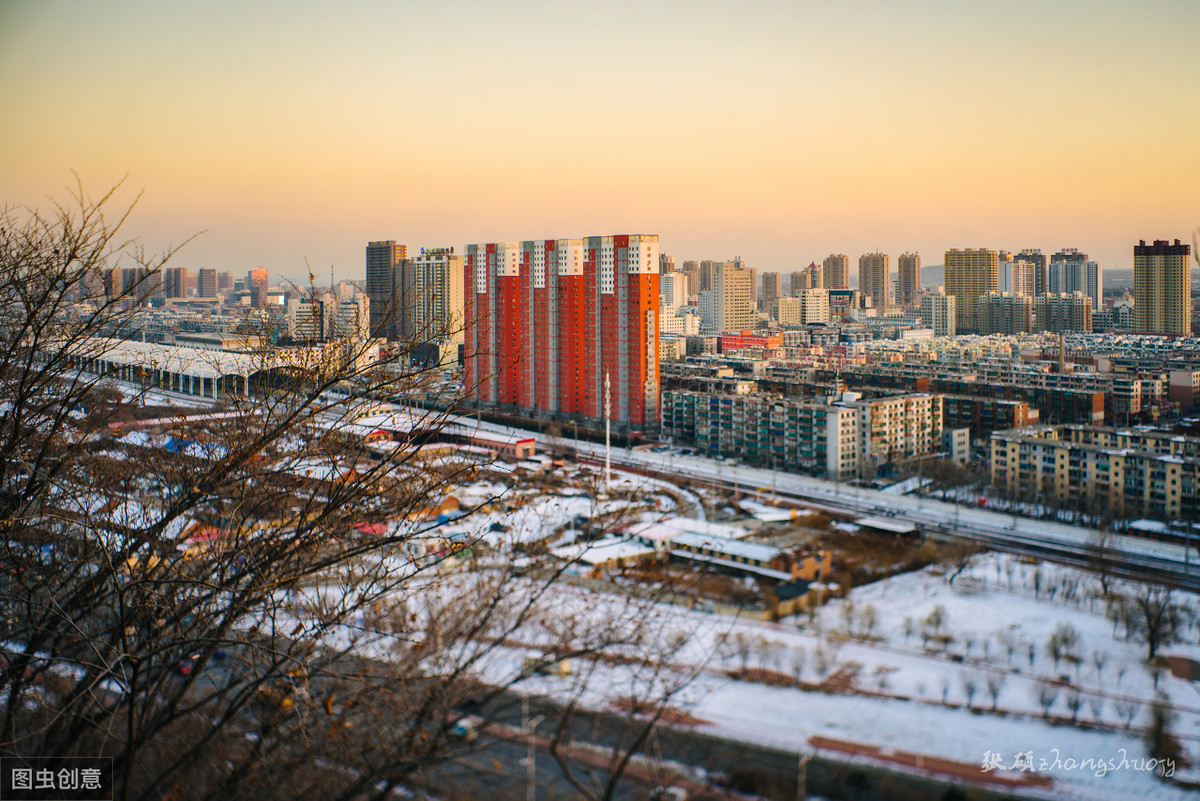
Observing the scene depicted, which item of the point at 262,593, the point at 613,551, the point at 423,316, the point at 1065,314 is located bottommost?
the point at 613,551

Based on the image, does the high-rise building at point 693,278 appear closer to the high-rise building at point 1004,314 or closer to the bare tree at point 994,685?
the high-rise building at point 1004,314

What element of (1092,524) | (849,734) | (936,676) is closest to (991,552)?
(1092,524)

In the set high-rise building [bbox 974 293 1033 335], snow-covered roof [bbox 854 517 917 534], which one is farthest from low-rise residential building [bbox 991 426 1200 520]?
high-rise building [bbox 974 293 1033 335]

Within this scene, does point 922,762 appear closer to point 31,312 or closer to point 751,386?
point 31,312

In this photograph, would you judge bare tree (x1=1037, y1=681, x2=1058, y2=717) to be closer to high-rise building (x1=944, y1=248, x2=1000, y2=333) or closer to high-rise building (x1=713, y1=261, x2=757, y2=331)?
high-rise building (x1=944, y1=248, x2=1000, y2=333)

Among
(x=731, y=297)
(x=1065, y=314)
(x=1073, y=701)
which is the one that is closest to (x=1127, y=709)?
(x=1073, y=701)

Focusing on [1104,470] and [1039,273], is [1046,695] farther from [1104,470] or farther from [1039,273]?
[1039,273]
